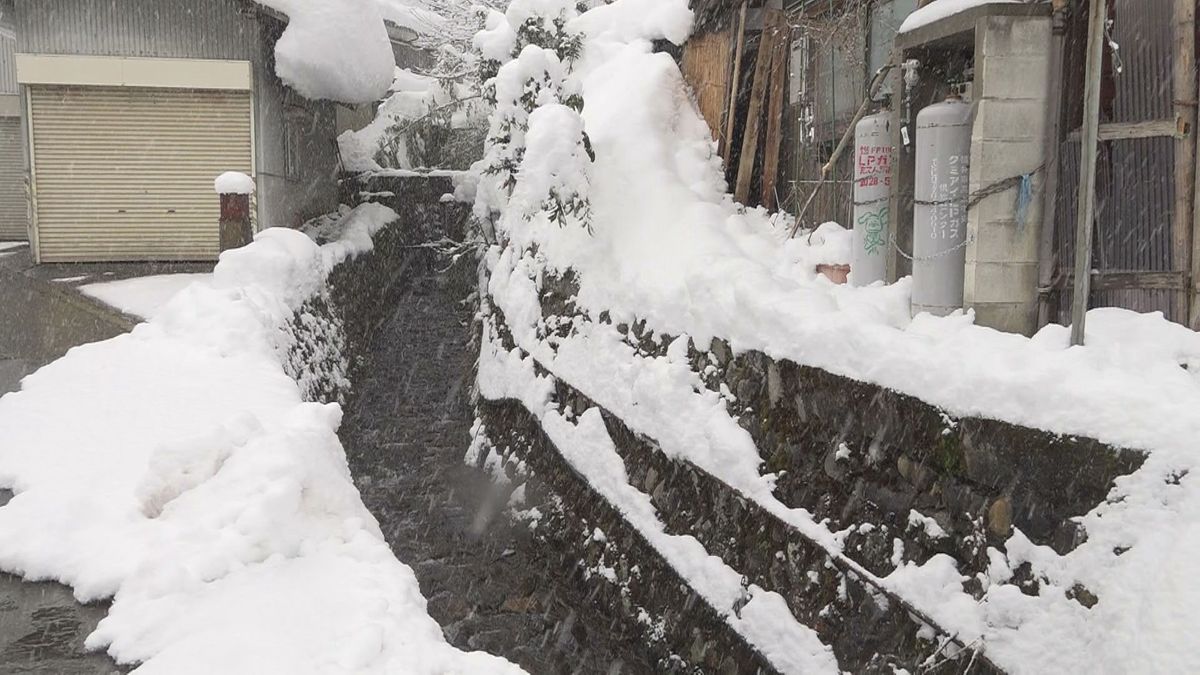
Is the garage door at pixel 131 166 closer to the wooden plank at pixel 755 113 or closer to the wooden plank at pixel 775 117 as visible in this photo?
the wooden plank at pixel 755 113

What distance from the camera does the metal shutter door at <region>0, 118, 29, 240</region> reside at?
22469mm

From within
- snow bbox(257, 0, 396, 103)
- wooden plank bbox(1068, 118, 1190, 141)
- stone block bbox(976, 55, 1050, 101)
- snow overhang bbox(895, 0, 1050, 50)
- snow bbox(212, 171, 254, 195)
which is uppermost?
snow bbox(257, 0, 396, 103)

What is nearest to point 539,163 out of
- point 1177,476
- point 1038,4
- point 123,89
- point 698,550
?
point 698,550

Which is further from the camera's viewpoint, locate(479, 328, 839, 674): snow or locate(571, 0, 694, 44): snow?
locate(571, 0, 694, 44): snow

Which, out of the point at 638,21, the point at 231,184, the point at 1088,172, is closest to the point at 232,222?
the point at 231,184

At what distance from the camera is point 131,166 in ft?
52.4

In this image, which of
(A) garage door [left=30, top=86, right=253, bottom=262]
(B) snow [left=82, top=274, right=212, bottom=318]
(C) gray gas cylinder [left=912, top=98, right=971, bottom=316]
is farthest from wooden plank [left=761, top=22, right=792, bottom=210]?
(A) garage door [left=30, top=86, right=253, bottom=262]

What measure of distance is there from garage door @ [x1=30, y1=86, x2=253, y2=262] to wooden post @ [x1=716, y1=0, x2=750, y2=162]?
8.80 metres

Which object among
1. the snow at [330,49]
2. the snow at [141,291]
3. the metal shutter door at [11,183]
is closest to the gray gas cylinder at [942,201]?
the snow at [141,291]

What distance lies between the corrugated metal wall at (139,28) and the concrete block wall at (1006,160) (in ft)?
42.7

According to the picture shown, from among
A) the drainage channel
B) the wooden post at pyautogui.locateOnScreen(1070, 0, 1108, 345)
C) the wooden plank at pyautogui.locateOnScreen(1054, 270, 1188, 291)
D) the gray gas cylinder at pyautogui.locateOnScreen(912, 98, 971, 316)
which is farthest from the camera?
the drainage channel

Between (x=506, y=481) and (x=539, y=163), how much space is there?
3785 millimetres

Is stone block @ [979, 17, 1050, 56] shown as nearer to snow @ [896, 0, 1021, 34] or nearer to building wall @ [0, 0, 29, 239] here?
snow @ [896, 0, 1021, 34]

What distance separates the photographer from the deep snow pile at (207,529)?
410 centimetres
